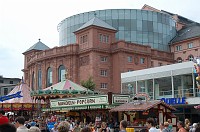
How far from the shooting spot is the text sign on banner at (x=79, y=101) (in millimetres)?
26750

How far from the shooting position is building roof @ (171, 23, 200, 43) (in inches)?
2467

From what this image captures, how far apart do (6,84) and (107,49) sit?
5419 centimetres

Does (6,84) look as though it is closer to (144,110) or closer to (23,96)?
(23,96)

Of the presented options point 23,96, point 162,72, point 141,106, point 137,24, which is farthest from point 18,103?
point 137,24

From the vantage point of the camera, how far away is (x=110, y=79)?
5331 cm

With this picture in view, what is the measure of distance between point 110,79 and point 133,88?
1115 cm

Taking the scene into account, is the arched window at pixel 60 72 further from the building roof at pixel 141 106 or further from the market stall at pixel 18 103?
the building roof at pixel 141 106

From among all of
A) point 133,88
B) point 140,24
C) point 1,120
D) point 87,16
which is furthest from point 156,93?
point 1,120

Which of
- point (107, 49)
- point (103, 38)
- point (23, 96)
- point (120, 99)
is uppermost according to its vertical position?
point (103, 38)

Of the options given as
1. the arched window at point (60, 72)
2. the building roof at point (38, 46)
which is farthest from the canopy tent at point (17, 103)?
the building roof at point (38, 46)

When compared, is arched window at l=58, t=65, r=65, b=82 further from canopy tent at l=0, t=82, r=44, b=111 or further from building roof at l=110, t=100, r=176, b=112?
building roof at l=110, t=100, r=176, b=112

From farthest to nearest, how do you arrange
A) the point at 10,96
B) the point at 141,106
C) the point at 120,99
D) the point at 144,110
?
the point at 10,96
the point at 120,99
the point at 141,106
the point at 144,110

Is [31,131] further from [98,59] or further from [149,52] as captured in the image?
[149,52]

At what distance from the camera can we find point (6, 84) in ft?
326
